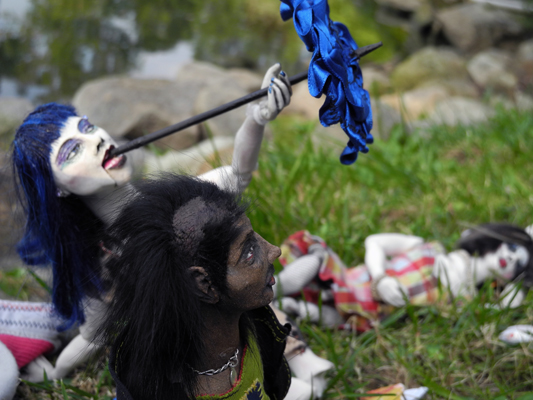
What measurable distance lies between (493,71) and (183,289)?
582cm

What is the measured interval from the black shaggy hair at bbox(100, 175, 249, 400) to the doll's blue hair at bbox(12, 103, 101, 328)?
0.38 m

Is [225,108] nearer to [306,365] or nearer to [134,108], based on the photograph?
[306,365]

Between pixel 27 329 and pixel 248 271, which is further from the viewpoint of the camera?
pixel 27 329

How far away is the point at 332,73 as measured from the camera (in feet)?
3.94

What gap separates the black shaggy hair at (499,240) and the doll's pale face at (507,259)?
16 millimetres

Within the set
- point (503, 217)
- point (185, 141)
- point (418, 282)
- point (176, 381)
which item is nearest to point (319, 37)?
point (176, 381)

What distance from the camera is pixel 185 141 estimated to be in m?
4.04

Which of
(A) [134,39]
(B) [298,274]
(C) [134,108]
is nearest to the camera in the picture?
(B) [298,274]

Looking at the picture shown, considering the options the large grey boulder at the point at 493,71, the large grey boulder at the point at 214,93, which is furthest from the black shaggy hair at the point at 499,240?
the large grey boulder at the point at 493,71

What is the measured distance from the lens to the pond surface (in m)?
5.24

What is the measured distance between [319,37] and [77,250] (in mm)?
932

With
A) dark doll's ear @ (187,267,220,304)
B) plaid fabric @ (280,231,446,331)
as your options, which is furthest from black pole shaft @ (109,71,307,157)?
plaid fabric @ (280,231,446,331)

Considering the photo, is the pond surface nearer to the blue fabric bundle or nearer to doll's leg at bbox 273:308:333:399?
doll's leg at bbox 273:308:333:399

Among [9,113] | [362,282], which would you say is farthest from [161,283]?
[9,113]
